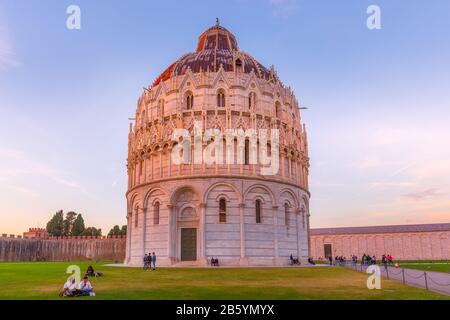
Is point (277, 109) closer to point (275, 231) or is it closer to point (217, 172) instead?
point (217, 172)

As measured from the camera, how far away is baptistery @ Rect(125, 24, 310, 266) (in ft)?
118

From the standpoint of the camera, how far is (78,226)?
92188 mm

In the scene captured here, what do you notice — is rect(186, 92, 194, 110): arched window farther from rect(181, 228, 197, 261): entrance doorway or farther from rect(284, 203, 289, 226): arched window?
rect(284, 203, 289, 226): arched window

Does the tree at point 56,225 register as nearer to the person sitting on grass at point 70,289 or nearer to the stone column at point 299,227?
the stone column at point 299,227

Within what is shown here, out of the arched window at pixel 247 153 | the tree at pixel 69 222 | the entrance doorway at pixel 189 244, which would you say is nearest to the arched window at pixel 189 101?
the arched window at pixel 247 153

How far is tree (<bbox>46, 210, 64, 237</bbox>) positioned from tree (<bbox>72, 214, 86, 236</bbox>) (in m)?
3.46

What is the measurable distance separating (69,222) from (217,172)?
72.8m

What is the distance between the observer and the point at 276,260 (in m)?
36.1

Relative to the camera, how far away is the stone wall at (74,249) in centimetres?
6556

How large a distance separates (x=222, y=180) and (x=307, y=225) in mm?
13695

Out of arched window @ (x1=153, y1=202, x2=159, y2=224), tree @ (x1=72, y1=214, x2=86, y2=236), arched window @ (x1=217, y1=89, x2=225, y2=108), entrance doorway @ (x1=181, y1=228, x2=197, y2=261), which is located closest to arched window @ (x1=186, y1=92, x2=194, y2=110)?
arched window @ (x1=217, y1=89, x2=225, y2=108)

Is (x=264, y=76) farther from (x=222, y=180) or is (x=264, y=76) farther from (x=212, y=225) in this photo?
(x=212, y=225)

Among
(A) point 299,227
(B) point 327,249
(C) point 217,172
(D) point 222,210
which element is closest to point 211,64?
(C) point 217,172
